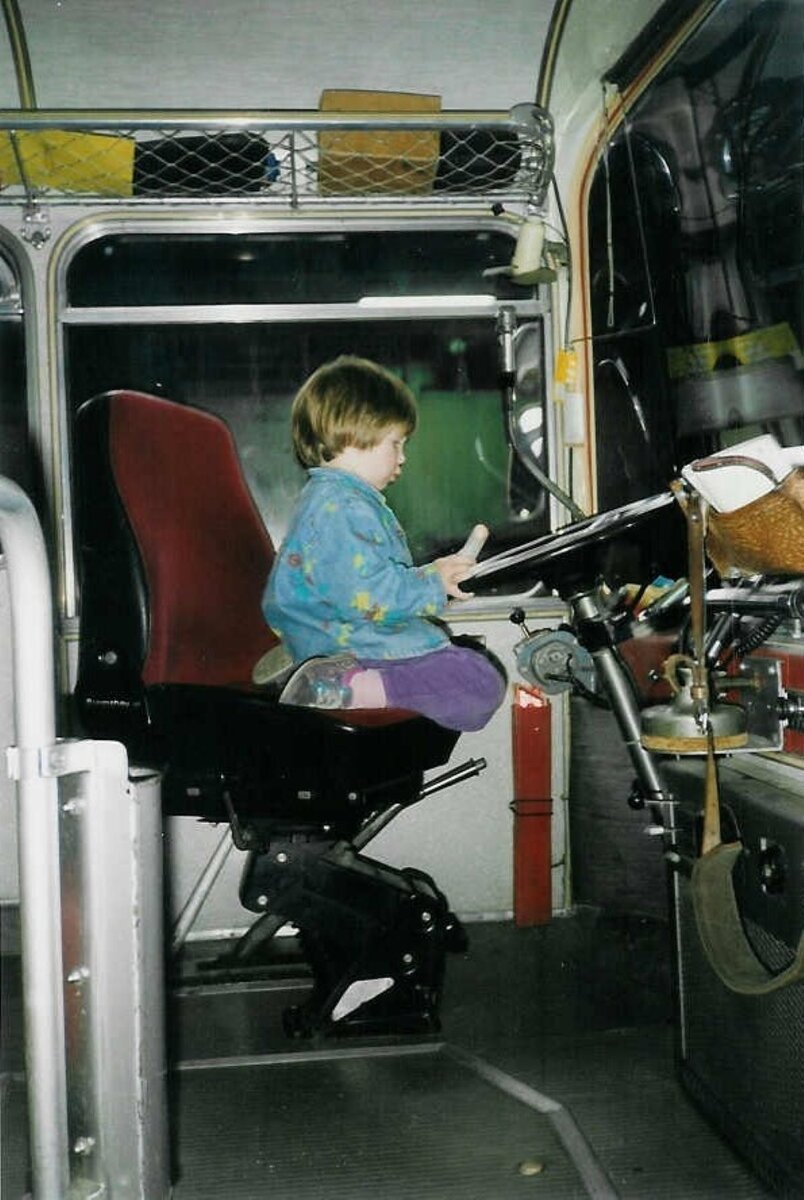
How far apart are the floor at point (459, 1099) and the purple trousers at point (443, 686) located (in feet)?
1.56

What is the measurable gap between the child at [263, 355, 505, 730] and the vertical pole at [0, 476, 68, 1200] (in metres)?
0.71

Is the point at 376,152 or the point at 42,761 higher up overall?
the point at 376,152

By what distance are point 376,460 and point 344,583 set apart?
0.85ft

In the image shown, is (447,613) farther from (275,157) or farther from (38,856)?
(38,856)

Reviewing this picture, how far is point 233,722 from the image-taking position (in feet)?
4.19

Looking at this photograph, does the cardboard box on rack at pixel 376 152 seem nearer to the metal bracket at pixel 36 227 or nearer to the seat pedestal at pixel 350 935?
the metal bracket at pixel 36 227

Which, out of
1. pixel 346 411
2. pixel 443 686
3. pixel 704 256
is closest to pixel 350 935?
pixel 443 686

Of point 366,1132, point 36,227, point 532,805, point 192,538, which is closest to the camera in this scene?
point 366,1132

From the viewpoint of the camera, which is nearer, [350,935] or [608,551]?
[608,551]

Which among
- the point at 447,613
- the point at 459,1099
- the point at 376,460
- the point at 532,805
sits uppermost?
the point at 376,460

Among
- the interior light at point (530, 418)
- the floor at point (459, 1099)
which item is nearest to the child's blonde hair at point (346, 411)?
the interior light at point (530, 418)

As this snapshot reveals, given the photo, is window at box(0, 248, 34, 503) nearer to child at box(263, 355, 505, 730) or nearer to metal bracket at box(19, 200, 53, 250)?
Answer: metal bracket at box(19, 200, 53, 250)

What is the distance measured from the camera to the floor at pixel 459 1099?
1083 millimetres

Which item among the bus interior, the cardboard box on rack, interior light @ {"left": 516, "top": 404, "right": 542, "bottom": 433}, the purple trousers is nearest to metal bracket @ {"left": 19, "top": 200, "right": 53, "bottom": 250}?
A: the bus interior
